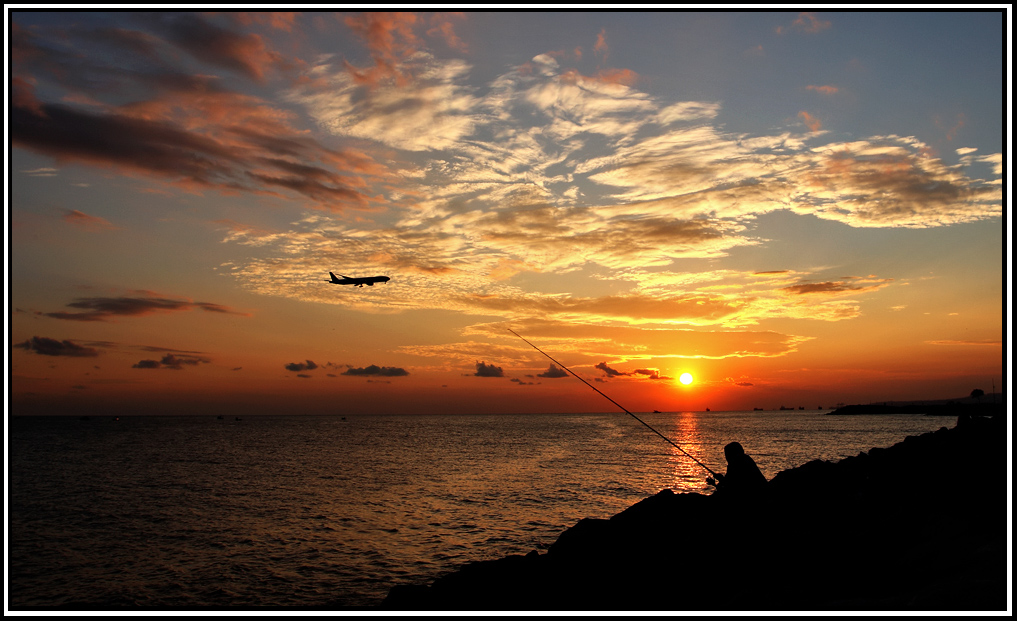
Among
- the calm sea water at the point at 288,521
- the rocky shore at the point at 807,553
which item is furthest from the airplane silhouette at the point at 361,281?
the rocky shore at the point at 807,553

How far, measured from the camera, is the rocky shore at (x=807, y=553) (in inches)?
344

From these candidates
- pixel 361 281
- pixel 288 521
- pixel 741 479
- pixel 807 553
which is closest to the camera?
pixel 807 553

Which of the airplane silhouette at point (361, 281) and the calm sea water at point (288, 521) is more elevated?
the airplane silhouette at point (361, 281)

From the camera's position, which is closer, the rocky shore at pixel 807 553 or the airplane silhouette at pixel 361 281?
the rocky shore at pixel 807 553

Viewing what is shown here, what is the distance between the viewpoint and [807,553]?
10.9 metres

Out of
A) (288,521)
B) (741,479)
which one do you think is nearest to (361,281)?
(288,521)

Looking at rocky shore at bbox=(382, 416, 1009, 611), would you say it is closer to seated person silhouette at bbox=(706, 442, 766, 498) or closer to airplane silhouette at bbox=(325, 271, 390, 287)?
seated person silhouette at bbox=(706, 442, 766, 498)

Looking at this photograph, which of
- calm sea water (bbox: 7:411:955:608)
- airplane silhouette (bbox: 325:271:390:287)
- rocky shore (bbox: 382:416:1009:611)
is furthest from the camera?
airplane silhouette (bbox: 325:271:390:287)

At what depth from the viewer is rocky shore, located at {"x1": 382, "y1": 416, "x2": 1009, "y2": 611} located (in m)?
8.74

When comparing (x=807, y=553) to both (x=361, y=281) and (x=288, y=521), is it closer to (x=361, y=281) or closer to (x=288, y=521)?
(x=288, y=521)

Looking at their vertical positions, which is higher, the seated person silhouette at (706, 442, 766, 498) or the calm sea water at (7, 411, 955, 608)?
the seated person silhouette at (706, 442, 766, 498)

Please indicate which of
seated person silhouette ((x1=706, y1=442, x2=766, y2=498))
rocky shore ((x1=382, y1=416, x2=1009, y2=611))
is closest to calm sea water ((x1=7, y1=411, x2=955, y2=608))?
rocky shore ((x1=382, y1=416, x2=1009, y2=611))

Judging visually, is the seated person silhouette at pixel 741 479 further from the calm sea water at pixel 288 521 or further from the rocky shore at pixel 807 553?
the calm sea water at pixel 288 521
